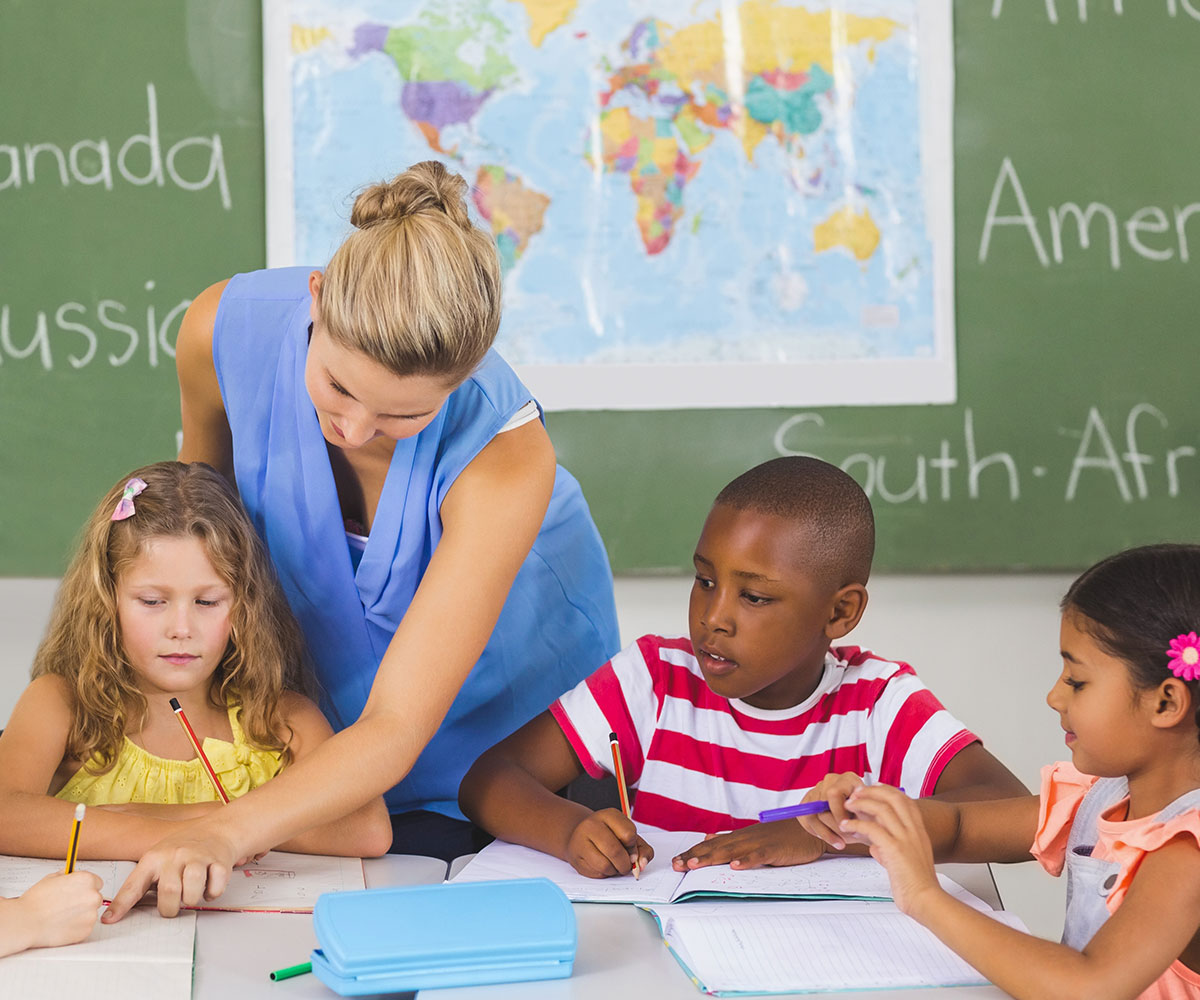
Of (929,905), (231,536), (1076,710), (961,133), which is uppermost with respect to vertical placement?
(961,133)

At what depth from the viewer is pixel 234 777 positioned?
139 centimetres

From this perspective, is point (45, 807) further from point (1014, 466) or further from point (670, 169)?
point (1014, 466)

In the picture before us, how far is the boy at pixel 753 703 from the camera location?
1.39 metres

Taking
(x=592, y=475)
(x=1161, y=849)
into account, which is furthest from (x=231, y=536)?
(x=592, y=475)

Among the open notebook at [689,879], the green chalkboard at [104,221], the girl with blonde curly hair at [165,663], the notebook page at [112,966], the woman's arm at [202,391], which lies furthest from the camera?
the green chalkboard at [104,221]

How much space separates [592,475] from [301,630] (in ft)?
5.16

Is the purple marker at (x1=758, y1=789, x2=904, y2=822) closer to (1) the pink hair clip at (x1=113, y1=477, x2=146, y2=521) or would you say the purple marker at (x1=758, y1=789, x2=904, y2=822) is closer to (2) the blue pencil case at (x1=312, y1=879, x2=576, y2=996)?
(2) the blue pencil case at (x1=312, y1=879, x2=576, y2=996)

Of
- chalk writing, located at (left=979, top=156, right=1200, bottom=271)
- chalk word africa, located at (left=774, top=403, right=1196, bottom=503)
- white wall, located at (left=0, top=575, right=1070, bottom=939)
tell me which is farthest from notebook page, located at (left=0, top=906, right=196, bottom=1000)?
chalk writing, located at (left=979, top=156, right=1200, bottom=271)

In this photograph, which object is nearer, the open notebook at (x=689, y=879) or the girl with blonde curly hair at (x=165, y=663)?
the open notebook at (x=689, y=879)

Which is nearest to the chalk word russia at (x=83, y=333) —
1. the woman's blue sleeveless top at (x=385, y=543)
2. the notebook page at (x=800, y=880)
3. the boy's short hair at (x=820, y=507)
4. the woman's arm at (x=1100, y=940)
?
the woman's blue sleeveless top at (x=385, y=543)

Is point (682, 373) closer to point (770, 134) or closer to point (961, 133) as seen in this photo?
point (770, 134)

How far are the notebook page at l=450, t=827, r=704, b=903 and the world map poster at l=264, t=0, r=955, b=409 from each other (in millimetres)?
1792

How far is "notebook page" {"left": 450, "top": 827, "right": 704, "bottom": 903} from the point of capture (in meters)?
1.12

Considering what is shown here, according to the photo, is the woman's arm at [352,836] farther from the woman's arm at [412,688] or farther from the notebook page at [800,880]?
the notebook page at [800,880]
